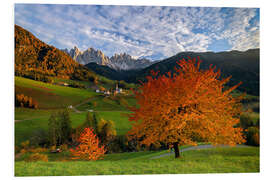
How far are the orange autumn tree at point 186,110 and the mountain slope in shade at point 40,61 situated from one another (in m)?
3.05

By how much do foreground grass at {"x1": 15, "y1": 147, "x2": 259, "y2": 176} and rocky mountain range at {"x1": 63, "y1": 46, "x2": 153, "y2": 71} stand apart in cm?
354

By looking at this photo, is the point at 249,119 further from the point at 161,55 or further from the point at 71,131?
the point at 71,131

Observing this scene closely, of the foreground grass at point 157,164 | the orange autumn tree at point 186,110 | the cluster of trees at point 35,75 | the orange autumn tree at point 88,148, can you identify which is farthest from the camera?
the cluster of trees at point 35,75

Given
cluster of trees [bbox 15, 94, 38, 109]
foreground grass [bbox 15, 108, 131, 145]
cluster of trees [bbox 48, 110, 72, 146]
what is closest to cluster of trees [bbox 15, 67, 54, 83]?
cluster of trees [bbox 15, 94, 38, 109]

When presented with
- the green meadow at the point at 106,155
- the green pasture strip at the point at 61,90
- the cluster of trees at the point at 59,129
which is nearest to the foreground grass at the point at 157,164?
the green meadow at the point at 106,155

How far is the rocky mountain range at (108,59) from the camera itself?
5.99 m

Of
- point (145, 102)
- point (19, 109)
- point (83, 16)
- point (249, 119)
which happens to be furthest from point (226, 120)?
point (19, 109)

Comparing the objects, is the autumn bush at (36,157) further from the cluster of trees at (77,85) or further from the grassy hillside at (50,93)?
the cluster of trees at (77,85)

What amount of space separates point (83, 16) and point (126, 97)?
3666 millimetres

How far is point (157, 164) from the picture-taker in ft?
17.1

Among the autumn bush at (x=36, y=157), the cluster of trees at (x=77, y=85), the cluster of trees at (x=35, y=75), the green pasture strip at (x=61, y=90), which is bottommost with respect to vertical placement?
the autumn bush at (x=36, y=157)

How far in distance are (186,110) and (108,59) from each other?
3.80 metres

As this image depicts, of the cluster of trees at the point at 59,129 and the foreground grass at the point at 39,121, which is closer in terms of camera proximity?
the foreground grass at the point at 39,121

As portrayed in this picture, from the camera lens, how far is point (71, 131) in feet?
18.4
